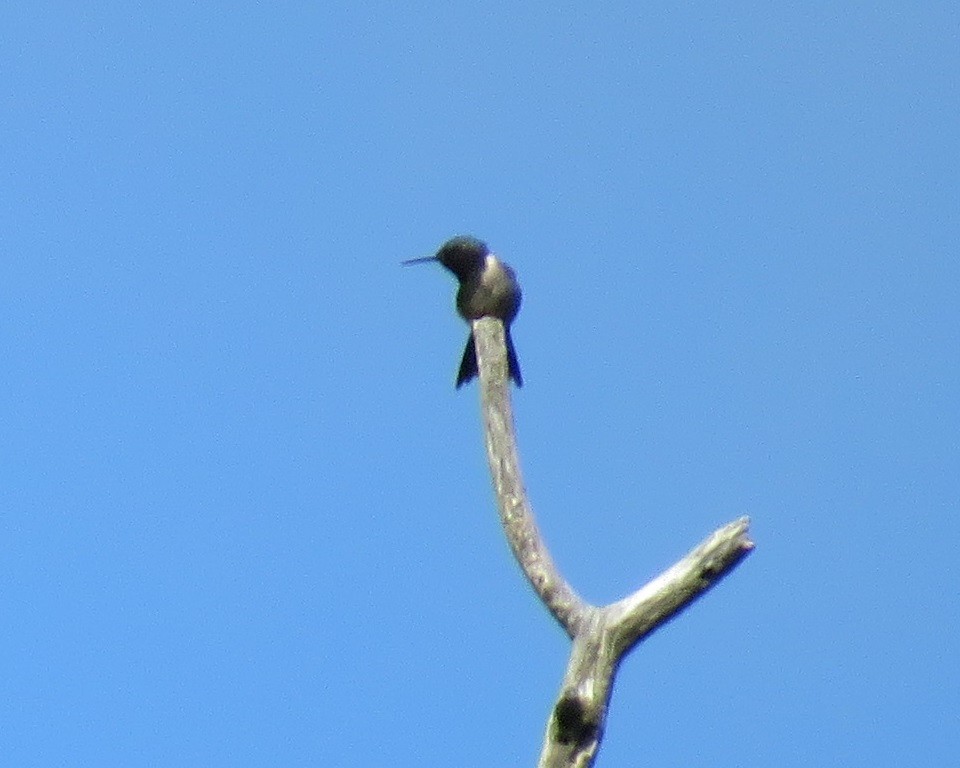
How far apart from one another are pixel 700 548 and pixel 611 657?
54 cm

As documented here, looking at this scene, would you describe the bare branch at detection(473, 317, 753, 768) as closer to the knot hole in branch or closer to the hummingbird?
the knot hole in branch

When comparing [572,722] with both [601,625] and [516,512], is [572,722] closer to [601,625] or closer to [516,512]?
[601,625]

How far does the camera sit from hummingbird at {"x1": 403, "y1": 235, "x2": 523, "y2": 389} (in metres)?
7.04

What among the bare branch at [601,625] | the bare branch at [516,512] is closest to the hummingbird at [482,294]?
the bare branch at [516,512]

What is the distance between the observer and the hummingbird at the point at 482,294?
704 cm

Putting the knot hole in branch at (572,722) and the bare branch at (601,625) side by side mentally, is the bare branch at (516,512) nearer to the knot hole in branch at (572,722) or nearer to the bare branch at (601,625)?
the bare branch at (601,625)

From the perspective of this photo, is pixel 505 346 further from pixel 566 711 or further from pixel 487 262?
pixel 566 711

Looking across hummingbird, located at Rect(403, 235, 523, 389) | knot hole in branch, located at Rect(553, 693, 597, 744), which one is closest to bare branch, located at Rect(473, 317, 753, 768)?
knot hole in branch, located at Rect(553, 693, 597, 744)

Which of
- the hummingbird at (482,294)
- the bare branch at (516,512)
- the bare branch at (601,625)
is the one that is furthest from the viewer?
the hummingbird at (482,294)

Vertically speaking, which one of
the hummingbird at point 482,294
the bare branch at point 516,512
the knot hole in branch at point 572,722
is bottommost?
the knot hole in branch at point 572,722

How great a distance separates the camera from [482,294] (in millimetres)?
7195

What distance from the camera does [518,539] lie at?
5609 millimetres

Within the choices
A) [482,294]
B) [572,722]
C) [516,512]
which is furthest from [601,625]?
[482,294]

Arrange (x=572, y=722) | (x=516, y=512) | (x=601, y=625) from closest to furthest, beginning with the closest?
1. (x=572, y=722)
2. (x=601, y=625)
3. (x=516, y=512)
